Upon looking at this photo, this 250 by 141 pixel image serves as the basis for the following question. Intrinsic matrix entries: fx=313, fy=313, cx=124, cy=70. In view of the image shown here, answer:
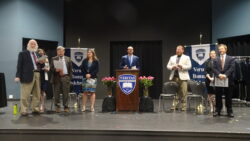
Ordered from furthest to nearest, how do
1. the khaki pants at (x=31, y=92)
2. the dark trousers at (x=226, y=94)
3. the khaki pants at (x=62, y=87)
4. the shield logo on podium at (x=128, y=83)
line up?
1. the shield logo on podium at (x=128, y=83)
2. the khaki pants at (x=62, y=87)
3. the khaki pants at (x=31, y=92)
4. the dark trousers at (x=226, y=94)

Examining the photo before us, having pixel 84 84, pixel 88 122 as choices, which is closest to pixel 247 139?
pixel 88 122

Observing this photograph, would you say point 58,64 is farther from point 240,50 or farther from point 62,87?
point 240,50

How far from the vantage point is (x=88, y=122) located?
5.32 metres

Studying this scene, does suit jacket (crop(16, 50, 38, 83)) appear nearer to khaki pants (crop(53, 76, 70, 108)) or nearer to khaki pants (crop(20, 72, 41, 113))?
khaki pants (crop(20, 72, 41, 113))

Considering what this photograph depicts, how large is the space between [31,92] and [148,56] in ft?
18.1

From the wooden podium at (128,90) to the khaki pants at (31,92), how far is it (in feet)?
5.56

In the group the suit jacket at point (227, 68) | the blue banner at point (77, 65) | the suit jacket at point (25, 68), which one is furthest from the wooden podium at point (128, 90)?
the suit jacket at point (25, 68)

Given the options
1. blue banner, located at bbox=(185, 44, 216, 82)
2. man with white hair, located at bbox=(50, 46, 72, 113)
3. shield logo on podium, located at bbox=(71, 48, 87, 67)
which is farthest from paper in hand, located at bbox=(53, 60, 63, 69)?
blue banner, located at bbox=(185, 44, 216, 82)

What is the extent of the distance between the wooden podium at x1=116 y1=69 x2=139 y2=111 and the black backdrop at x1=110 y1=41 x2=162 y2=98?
4.33m

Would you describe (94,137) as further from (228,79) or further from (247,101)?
(247,101)

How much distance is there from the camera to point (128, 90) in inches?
269

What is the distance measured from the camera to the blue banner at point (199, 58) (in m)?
7.90

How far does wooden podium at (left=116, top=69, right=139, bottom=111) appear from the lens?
6832mm

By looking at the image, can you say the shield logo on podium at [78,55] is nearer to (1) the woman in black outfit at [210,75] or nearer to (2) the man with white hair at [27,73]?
(2) the man with white hair at [27,73]
